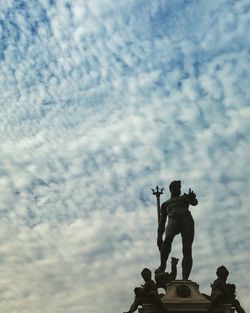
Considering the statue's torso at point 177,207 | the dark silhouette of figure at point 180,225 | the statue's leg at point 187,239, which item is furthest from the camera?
the statue's torso at point 177,207

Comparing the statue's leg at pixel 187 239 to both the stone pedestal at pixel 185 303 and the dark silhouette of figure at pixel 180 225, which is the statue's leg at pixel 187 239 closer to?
the dark silhouette of figure at pixel 180 225

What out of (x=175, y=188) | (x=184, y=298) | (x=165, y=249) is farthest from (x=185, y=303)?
(x=175, y=188)

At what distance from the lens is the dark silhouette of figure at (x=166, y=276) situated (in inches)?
518

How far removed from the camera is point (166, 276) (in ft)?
43.5

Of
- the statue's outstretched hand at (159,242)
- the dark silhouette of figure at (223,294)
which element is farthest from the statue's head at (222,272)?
the statue's outstretched hand at (159,242)

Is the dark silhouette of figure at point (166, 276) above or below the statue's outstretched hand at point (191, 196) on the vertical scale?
below

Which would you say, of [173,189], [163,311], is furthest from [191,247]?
[163,311]

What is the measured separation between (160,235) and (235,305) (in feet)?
9.91

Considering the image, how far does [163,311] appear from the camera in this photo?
38.3 feet

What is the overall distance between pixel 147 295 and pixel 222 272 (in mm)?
1833

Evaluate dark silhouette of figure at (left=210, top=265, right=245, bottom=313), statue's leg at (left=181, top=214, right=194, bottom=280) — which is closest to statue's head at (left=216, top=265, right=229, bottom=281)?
dark silhouette of figure at (left=210, top=265, right=245, bottom=313)

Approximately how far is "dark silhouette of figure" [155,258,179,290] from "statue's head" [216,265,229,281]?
1.41m

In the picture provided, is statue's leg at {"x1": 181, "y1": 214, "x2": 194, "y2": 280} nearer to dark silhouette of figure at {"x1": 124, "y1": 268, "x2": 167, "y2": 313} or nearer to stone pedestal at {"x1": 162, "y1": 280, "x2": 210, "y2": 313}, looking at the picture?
stone pedestal at {"x1": 162, "y1": 280, "x2": 210, "y2": 313}

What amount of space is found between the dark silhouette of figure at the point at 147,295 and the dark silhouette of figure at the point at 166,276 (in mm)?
1135
